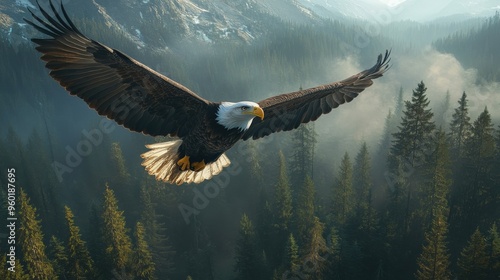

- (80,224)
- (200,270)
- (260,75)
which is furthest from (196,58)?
(200,270)

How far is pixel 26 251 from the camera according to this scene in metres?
26.4

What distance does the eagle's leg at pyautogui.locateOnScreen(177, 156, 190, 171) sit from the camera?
402 inches

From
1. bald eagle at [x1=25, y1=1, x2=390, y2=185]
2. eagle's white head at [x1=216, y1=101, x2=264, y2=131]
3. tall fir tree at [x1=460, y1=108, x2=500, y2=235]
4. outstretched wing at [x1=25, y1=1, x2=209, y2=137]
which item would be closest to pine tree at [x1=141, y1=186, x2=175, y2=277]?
tall fir tree at [x1=460, y1=108, x2=500, y2=235]

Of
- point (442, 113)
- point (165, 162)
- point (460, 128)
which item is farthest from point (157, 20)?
point (165, 162)

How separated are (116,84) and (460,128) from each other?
37414 mm

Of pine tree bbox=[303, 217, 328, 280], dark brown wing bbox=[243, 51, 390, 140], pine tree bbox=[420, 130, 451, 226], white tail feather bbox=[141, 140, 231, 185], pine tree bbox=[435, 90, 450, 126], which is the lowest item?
white tail feather bbox=[141, 140, 231, 185]

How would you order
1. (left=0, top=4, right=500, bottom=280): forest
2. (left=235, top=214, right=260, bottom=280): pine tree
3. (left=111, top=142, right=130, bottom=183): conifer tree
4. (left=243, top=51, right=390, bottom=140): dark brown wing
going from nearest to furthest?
(left=243, top=51, right=390, bottom=140): dark brown wing → (left=0, top=4, right=500, bottom=280): forest → (left=235, top=214, right=260, bottom=280): pine tree → (left=111, top=142, right=130, bottom=183): conifer tree

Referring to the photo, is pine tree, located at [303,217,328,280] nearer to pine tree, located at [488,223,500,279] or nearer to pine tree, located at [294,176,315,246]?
pine tree, located at [294,176,315,246]

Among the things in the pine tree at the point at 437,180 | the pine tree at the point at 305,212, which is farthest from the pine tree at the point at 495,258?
the pine tree at the point at 305,212

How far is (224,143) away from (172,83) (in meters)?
1.73

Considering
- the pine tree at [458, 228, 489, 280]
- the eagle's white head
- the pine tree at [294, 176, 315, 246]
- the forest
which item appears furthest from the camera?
the pine tree at [294, 176, 315, 246]

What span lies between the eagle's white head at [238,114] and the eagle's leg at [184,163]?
7.62 ft

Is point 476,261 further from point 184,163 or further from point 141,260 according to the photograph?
point 141,260

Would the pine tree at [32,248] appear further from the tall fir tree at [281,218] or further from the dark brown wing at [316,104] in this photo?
the dark brown wing at [316,104]
